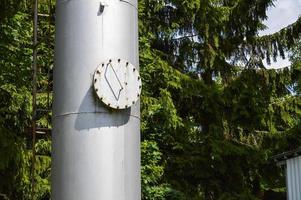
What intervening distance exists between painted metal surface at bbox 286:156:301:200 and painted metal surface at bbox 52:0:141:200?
7580mm

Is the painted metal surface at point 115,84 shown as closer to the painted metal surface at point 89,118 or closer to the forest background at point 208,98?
the painted metal surface at point 89,118

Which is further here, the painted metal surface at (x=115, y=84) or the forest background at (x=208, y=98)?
the forest background at (x=208, y=98)

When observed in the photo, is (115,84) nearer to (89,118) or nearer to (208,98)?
(89,118)

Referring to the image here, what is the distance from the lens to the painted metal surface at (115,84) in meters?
3.15

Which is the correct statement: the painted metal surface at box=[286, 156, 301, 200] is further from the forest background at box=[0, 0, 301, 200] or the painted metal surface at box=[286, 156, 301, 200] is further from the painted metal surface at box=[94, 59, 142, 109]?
the painted metal surface at box=[94, 59, 142, 109]

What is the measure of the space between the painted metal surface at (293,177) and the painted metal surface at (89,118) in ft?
24.9

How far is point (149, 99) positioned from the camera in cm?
1210

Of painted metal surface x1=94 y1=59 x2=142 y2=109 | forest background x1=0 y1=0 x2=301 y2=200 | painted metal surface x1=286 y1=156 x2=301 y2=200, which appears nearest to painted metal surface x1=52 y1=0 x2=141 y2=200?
painted metal surface x1=94 y1=59 x2=142 y2=109

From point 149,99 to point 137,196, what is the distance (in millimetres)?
8860

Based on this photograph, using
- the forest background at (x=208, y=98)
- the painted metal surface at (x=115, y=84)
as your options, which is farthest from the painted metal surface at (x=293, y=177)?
the painted metal surface at (x=115, y=84)

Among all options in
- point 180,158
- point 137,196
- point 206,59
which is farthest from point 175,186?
point 137,196

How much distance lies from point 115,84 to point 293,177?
26.2ft

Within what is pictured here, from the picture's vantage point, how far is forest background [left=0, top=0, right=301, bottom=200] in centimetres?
1170

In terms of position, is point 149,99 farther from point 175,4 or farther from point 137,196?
point 137,196
